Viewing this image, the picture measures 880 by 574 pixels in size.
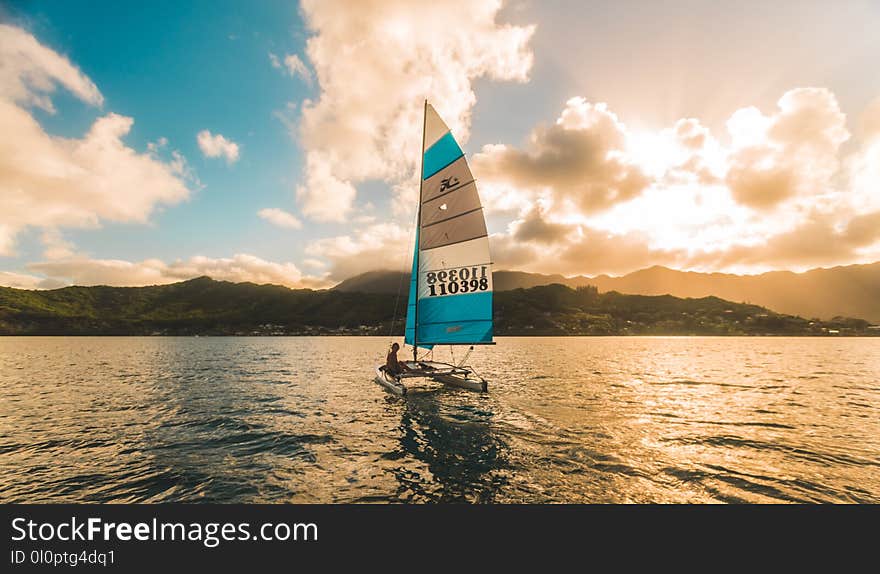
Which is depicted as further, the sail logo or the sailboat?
the sail logo

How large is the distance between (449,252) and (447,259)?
→ 0.52 metres

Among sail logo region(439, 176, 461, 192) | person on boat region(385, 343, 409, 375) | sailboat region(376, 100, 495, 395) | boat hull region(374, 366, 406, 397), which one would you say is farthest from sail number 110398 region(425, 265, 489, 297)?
boat hull region(374, 366, 406, 397)

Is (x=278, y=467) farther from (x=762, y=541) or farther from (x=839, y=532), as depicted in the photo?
(x=839, y=532)

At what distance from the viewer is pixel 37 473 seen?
12016 mm

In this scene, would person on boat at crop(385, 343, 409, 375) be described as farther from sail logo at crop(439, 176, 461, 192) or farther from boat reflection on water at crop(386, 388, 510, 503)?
sail logo at crop(439, 176, 461, 192)

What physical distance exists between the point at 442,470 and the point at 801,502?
33.0 feet

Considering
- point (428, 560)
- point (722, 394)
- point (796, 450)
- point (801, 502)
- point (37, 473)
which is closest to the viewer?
point (428, 560)

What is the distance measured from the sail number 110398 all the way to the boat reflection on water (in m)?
7.90

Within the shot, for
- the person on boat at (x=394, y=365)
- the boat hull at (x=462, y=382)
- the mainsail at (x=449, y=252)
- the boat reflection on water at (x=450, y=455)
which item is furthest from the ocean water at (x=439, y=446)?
the mainsail at (x=449, y=252)

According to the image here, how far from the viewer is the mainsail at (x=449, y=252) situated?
25375 mm

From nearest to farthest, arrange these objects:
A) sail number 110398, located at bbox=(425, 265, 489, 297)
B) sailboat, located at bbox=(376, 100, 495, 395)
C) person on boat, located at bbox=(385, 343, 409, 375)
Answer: sailboat, located at bbox=(376, 100, 495, 395), sail number 110398, located at bbox=(425, 265, 489, 297), person on boat, located at bbox=(385, 343, 409, 375)

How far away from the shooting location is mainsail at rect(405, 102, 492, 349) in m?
25.4

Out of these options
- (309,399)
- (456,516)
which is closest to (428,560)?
(456,516)

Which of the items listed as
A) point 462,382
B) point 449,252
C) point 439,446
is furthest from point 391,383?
point 439,446
